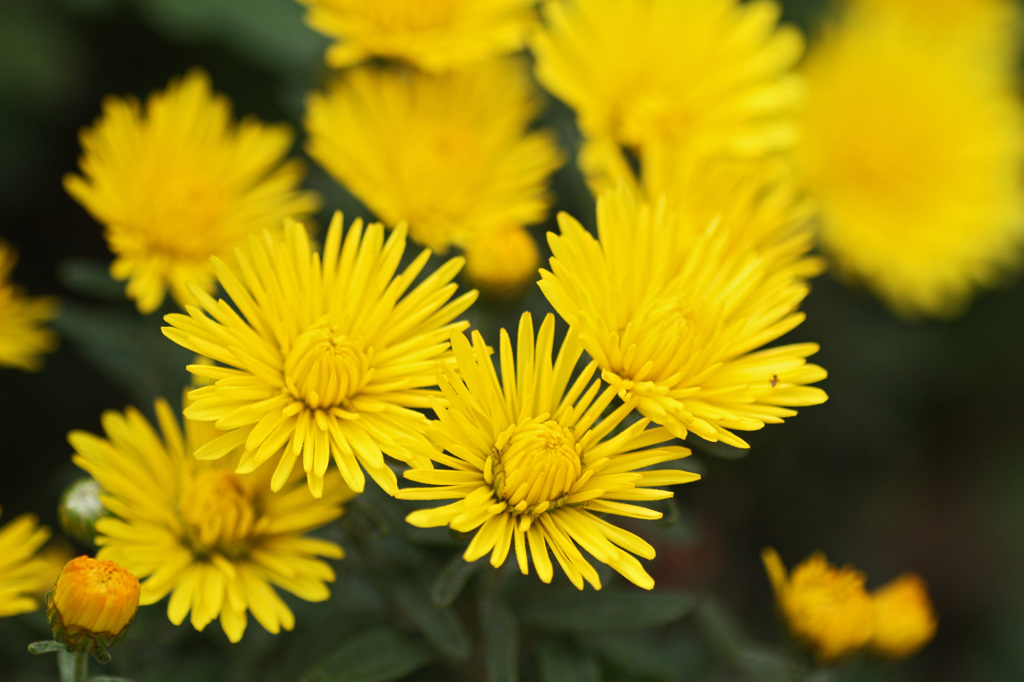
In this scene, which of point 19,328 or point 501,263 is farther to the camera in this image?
point 19,328

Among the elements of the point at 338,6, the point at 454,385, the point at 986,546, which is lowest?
the point at 986,546

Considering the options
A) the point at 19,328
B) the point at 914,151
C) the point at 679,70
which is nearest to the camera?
the point at 19,328

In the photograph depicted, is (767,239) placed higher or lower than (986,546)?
higher

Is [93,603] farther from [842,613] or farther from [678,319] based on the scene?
[842,613]

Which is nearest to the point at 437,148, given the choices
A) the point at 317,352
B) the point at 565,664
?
the point at 317,352

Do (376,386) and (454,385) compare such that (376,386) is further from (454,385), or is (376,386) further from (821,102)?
(821,102)

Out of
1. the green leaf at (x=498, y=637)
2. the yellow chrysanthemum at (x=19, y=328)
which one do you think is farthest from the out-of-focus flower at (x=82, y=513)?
the green leaf at (x=498, y=637)

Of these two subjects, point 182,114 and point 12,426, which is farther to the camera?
point 12,426

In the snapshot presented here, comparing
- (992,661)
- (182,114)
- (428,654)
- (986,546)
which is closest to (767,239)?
(428,654)
